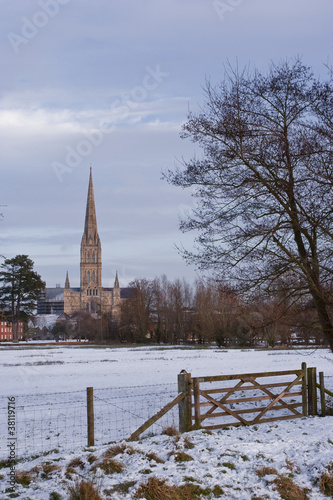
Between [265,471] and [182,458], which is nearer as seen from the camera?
[265,471]

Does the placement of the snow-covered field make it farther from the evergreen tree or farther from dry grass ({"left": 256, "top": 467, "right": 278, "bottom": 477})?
the evergreen tree

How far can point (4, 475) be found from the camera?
8.56 m

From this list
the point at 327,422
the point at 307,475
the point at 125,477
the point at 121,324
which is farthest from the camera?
the point at 121,324

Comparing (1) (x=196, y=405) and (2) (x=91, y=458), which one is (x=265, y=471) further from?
(2) (x=91, y=458)

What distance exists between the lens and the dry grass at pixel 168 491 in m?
7.97

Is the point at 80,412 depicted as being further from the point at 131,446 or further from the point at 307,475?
the point at 307,475

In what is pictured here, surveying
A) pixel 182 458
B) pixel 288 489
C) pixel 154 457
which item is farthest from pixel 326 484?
pixel 154 457

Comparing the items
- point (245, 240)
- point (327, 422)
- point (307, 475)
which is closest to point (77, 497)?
point (307, 475)

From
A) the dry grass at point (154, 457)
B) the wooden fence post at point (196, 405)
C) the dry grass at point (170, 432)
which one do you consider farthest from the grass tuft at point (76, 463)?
the wooden fence post at point (196, 405)

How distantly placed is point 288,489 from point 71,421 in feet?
22.3

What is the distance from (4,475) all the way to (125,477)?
196cm

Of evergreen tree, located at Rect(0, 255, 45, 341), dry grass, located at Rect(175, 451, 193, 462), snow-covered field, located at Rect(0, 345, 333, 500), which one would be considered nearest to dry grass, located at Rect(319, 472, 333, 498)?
snow-covered field, located at Rect(0, 345, 333, 500)

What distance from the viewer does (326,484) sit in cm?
884

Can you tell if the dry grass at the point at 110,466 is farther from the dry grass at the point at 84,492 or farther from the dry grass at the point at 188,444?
the dry grass at the point at 188,444
